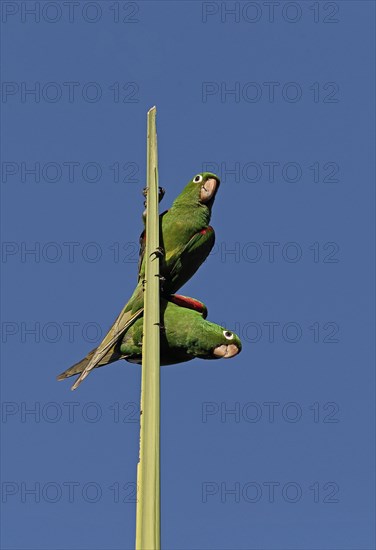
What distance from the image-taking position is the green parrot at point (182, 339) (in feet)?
18.0

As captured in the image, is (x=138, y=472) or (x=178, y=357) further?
(x=178, y=357)

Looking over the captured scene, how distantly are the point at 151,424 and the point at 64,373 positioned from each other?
6.20ft

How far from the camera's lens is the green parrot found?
18.0 feet

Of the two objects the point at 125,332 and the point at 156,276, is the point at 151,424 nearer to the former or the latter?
the point at 156,276

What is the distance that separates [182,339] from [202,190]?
57.7 inches

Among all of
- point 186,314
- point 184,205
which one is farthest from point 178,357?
point 184,205

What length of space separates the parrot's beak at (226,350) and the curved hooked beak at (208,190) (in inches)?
52.3

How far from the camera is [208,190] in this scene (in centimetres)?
641

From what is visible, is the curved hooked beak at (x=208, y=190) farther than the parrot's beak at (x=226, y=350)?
Yes

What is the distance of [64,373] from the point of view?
19.5 feet

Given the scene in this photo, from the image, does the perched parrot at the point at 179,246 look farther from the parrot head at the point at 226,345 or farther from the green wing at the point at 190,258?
the parrot head at the point at 226,345

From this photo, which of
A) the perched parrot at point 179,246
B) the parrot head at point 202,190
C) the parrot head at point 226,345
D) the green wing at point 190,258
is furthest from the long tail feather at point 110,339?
the parrot head at point 202,190

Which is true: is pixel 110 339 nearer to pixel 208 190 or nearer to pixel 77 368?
pixel 77 368

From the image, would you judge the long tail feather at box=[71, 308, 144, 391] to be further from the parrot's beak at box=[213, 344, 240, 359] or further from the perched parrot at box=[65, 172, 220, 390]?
the parrot's beak at box=[213, 344, 240, 359]
